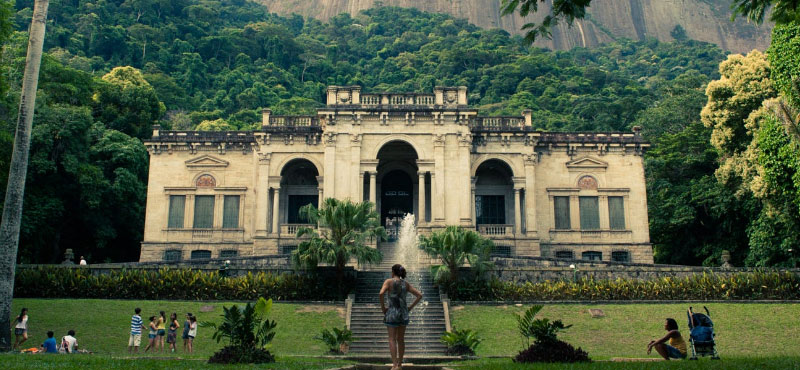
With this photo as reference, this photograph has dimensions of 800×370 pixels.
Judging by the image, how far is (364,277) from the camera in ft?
86.7

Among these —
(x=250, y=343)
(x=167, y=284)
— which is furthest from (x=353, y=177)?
(x=250, y=343)

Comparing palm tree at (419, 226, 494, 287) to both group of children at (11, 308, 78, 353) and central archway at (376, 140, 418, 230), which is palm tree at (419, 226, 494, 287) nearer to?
group of children at (11, 308, 78, 353)

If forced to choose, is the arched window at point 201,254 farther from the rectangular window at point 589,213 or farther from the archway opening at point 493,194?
the rectangular window at point 589,213

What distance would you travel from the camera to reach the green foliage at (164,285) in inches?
936

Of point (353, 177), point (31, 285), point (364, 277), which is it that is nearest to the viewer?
point (31, 285)

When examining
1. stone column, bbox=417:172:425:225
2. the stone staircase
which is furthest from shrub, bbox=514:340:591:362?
stone column, bbox=417:172:425:225

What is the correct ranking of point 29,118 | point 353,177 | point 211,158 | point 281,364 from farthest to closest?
point 211,158 < point 353,177 < point 29,118 < point 281,364

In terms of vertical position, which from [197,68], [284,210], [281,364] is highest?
[197,68]

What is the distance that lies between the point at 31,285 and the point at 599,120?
5583 cm

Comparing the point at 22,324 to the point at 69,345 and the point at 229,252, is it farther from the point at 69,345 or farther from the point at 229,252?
the point at 229,252

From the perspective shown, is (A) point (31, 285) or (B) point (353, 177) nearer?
(A) point (31, 285)

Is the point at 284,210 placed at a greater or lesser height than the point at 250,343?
greater

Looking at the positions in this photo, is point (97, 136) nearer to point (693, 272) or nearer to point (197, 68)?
point (693, 272)

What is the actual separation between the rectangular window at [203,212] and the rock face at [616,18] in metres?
105
